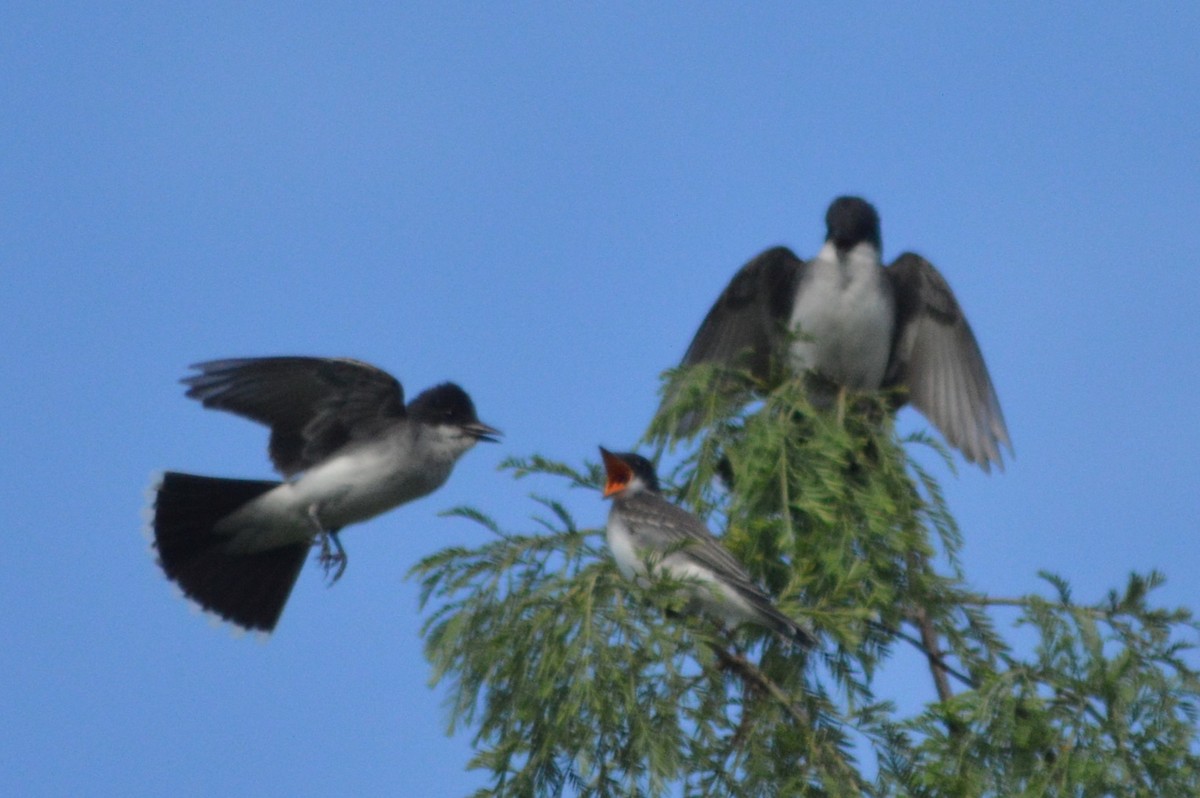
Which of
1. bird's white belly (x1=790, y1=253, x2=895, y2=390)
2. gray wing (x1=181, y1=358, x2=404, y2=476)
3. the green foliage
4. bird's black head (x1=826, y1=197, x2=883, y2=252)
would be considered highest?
bird's black head (x1=826, y1=197, x2=883, y2=252)

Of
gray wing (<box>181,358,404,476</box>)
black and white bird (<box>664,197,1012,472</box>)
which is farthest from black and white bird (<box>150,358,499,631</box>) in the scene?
black and white bird (<box>664,197,1012,472</box>)

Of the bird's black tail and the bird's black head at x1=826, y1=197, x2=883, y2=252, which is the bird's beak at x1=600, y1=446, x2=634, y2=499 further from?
the bird's black head at x1=826, y1=197, x2=883, y2=252

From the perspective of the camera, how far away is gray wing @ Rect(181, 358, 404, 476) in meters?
7.07

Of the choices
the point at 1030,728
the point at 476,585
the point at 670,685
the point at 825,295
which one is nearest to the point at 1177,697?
the point at 1030,728

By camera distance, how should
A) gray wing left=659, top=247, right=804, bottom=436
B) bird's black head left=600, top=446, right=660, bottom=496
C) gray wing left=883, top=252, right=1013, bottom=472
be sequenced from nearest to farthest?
bird's black head left=600, top=446, right=660, bottom=496 < gray wing left=883, top=252, right=1013, bottom=472 < gray wing left=659, top=247, right=804, bottom=436

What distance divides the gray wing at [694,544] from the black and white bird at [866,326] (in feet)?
6.53

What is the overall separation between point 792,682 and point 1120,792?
3.39ft

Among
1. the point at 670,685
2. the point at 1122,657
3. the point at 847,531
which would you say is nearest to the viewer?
the point at 670,685

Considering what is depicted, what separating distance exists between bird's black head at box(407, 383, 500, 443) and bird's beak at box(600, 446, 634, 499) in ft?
4.09

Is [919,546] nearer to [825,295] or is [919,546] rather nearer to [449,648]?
[449,648]

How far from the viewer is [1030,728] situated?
4.67 meters

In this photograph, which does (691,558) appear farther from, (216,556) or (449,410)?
(216,556)

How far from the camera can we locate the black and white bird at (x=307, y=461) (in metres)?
7.16

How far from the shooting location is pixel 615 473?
250 inches
